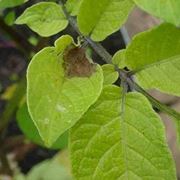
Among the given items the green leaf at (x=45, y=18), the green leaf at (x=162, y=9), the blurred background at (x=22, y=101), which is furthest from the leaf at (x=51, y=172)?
the green leaf at (x=162, y=9)

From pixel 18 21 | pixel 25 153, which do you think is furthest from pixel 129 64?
pixel 25 153

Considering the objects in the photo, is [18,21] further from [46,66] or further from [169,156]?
[169,156]

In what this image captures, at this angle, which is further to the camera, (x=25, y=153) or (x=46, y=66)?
(x=25, y=153)

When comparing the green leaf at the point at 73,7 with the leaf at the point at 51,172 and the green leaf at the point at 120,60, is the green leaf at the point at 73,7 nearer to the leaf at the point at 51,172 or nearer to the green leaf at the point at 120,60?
the green leaf at the point at 120,60

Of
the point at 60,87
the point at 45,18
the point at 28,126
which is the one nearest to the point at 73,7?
the point at 45,18

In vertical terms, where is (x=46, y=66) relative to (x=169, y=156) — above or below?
above

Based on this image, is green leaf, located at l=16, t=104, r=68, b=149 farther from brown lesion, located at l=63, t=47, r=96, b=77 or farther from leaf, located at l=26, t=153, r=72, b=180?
brown lesion, located at l=63, t=47, r=96, b=77

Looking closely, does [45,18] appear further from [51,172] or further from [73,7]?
[51,172]
